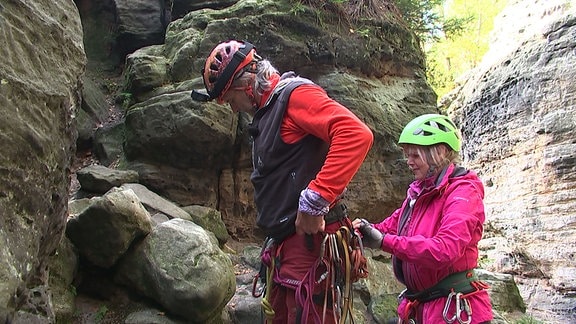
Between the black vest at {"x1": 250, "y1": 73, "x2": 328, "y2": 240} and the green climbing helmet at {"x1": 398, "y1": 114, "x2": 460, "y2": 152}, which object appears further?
the green climbing helmet at {"x1": 398, "y1": 114, "x2": 460, "y2": 152}

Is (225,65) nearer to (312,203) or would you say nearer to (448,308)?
(312,203)

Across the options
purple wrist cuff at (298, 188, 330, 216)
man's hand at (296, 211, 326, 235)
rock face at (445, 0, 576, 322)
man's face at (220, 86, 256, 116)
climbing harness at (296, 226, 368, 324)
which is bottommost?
climbing harness at (296, 226, 368, 324)

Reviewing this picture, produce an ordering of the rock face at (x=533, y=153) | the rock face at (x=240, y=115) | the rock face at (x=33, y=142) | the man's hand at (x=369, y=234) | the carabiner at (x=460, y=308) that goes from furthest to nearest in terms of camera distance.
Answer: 1. the rock face at (x=533, y=153)
2. the rock face at (x=240, y=115)
3. the man's hand at (x=369, y=234)
4. the rock face at (x=33, y=142)
5. the carabiner at (x=460, y=308)

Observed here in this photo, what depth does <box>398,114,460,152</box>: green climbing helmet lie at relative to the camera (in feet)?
9.82

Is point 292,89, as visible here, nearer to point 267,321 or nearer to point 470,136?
point 267,321

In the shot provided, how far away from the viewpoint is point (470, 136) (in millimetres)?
12852

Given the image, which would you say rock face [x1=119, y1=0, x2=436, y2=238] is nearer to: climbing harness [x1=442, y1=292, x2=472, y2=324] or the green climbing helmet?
the green climbing helmet

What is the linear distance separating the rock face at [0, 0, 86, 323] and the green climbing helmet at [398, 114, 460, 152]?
2.39m

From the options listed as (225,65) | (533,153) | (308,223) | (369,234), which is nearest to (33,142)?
(225,65)

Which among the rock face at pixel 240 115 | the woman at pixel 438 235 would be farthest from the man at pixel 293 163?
the rock face at pixel 240 115

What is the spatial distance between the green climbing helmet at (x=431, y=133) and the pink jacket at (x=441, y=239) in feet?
0.59

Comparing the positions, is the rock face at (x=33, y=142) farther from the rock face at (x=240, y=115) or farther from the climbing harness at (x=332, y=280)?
the rock face at (x=240, y=115)

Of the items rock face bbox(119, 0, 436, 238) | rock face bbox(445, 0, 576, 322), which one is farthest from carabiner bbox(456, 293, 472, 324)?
rock face bbox(445, 0, 576, 322)

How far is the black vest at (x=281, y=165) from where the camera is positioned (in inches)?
112
